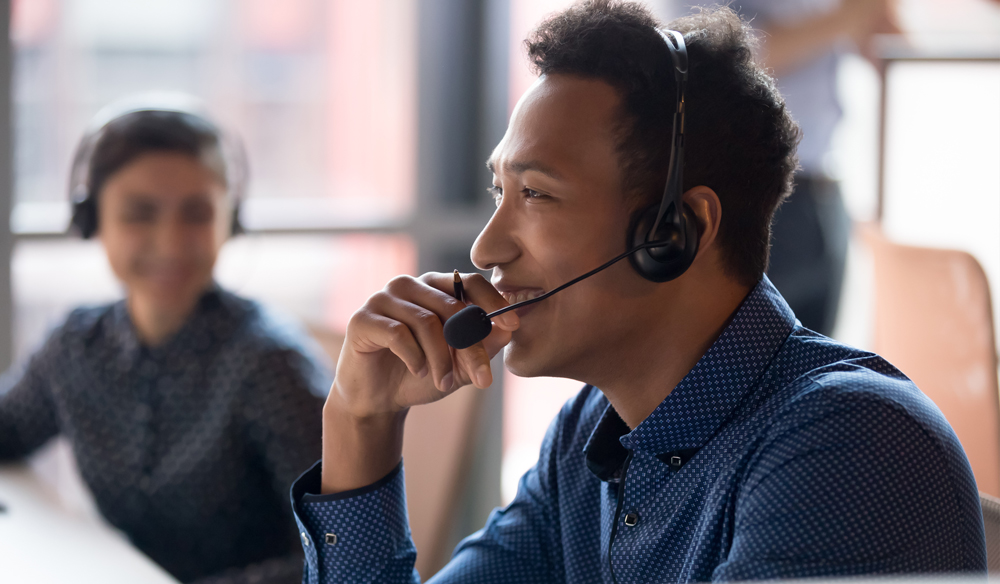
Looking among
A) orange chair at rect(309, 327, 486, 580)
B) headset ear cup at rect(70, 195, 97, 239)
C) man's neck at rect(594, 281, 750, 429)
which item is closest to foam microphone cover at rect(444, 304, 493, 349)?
man's neck at rect(594, 281, 750, 429)

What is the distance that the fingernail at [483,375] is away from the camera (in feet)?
3.14

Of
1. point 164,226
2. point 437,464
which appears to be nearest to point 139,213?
point 164,226

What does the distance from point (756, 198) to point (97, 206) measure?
1.33 meters

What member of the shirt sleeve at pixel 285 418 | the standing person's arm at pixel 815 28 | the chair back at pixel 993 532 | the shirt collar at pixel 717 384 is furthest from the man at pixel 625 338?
the standing person's arm at pixel 815 28

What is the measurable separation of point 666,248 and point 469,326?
0.76 feet

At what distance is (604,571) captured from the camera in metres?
1.04

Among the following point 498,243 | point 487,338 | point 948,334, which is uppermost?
point 498,243

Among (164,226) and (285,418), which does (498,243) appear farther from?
(164,226)

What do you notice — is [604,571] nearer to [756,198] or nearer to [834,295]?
[756,198]

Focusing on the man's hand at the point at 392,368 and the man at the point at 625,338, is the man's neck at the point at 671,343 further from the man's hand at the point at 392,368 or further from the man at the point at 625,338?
the man's hand at the point at 392,368

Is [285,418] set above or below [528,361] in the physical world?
below

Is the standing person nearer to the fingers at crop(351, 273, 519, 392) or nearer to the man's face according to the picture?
the fingers at crop(351, 273, 519, 392)

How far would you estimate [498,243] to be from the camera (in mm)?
1011

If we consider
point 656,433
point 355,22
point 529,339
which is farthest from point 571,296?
point 355,22
